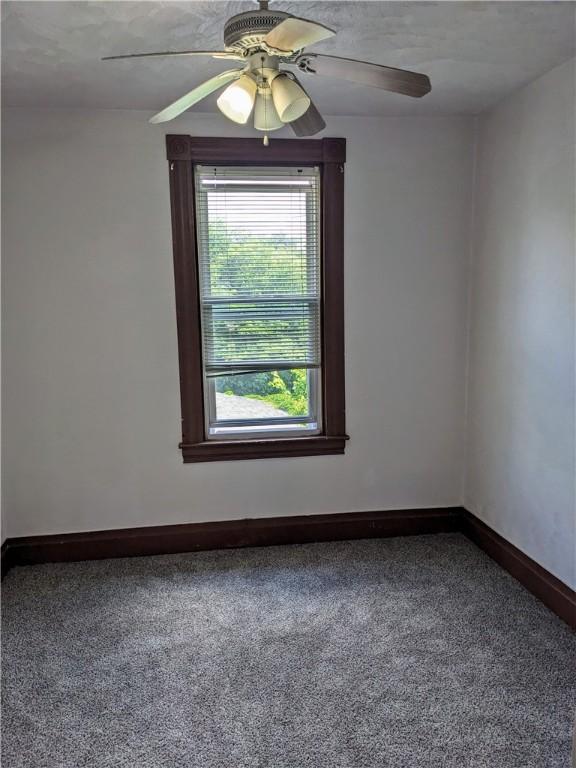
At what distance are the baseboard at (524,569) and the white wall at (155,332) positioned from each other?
0.30 m

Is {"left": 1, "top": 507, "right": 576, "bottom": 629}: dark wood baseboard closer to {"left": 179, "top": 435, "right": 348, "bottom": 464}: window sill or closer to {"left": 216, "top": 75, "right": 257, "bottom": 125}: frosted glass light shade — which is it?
{"left": 179, "top": 435, "right": 348, "bottom": 464}: window sill

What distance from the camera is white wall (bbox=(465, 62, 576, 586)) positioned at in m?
2.54

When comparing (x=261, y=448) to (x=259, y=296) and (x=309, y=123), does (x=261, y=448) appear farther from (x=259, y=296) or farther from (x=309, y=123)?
(x=309, y=123)

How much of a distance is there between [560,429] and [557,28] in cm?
162

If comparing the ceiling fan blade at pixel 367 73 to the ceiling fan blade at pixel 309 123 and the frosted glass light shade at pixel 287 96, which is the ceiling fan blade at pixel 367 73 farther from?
the ceiling fan blade at pixel 309 123

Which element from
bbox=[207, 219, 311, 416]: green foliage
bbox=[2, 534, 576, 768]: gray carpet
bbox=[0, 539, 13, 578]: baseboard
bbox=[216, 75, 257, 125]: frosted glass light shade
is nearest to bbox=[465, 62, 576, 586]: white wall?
bbox=[2, 534, 576, 768]: gray carpet

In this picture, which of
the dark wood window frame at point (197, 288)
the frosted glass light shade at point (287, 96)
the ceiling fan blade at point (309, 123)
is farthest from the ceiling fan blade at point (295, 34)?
the dark wood window frame at point (197, 288)

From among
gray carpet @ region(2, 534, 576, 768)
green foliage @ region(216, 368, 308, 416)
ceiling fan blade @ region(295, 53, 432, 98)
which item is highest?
ceiling fan blade @ region(295, 53, 432, 98)

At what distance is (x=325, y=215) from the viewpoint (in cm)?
324

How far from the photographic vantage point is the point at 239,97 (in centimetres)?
172

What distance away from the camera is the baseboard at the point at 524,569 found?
2559 mm

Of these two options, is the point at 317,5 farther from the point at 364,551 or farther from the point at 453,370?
the point at 364,551

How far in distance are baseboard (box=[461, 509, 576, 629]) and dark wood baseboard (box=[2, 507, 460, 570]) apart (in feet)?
0.72

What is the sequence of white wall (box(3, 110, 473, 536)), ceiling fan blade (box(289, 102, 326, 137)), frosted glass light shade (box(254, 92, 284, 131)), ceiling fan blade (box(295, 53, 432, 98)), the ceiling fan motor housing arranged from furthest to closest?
1. white wall (box(3, 110, 473, 536))
2. ceiling fan blade (box(289, 102, 326, 137))
3. frosted glass light shade (box(254, 92, 284, 131))
4. ceiling fan blade (box(295, 53, 432, 98))
5. the ceiling fan motor housing
